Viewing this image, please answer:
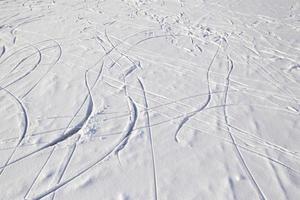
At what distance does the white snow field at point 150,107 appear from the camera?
100.0 inches

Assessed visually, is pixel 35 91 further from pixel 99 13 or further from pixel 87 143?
pixel 99 13

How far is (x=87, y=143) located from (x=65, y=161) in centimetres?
29

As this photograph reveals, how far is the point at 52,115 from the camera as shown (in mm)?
3266

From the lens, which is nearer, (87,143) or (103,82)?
(87,143)

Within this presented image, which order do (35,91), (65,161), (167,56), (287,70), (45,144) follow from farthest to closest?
(167,56) < (287,70) < (35,91) < (45,144) < (65,161)

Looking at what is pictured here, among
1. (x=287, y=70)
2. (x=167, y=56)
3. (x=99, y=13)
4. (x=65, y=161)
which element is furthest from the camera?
(x=99, y=13)

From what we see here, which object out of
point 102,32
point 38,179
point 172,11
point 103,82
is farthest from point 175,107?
point 172,11

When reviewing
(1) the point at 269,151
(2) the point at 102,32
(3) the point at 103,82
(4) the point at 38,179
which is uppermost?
(2) the point at 102,32

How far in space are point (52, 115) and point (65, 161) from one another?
2.42 ft

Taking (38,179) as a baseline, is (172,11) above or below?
above

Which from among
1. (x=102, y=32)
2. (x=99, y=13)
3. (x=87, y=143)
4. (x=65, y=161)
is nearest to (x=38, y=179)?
(x=65, y=161)

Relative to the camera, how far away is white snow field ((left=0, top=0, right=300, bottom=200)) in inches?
100.0

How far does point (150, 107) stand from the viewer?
11.1 feet

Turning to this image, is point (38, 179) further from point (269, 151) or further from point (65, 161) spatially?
point (269, 151)
